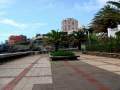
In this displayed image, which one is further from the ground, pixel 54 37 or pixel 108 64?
pixel 54 37

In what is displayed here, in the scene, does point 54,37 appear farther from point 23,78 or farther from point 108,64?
point 23,78

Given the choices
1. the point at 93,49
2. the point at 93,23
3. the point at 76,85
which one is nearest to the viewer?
the point at 76,85

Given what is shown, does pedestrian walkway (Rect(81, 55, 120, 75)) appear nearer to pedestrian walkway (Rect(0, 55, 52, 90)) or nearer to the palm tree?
pedestrian walkway (Rect(0, 55, 52, 90))

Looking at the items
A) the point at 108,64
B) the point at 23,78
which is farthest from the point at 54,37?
the point at 23,78

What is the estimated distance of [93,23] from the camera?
67500 millimetres

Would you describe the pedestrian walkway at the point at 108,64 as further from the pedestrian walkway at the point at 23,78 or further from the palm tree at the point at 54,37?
the palm tree at the point at 54,37

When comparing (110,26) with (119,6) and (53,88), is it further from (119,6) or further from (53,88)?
(53,88)

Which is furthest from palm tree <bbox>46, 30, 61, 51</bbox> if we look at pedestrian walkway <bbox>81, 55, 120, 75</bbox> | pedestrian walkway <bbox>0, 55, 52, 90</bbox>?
pedestrian walkway <bbox>0, 55, 52, 90</bbox>

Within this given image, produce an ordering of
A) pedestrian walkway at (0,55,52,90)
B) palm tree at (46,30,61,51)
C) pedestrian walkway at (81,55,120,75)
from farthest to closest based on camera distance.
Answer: palm tree at (46,30,61,51)
pedestrian walkway at (81,55,120,75)
pedestrian walkway at (0,55,52,90)

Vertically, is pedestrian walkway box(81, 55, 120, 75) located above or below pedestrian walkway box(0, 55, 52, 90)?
above

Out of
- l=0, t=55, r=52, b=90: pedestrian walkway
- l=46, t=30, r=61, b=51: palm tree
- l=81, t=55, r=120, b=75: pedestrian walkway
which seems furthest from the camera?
l=46, t=30, r=61, b=51: palm tree

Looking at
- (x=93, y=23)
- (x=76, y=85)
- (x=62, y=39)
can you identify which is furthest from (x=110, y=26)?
(x=76, y=85)

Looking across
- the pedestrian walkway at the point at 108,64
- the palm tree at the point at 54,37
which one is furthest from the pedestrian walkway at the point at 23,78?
the palm tree at the point at 54,37

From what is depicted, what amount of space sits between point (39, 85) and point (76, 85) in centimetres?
143
